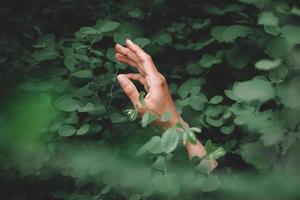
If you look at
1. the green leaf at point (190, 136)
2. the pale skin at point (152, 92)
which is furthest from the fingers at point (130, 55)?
the green leaf at point (190, 136)

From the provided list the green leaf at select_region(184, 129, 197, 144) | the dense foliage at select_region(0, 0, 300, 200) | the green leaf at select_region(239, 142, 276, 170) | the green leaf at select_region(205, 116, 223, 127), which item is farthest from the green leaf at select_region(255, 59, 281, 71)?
the green leaf at select_region(205, 116, 223, 127)

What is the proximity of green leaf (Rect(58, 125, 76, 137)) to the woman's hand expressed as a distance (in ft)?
1.02

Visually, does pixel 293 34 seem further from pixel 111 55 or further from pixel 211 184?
pixel 111 55

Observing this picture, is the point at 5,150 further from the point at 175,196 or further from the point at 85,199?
the point at 175,196

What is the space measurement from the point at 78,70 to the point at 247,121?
37.1 inches

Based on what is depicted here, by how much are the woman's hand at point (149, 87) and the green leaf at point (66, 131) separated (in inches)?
12.2

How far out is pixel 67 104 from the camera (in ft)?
5.59

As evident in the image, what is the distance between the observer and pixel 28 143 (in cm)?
154

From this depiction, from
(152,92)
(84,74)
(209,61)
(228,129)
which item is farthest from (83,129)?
(209,61)

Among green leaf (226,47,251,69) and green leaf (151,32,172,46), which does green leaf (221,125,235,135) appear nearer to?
green leaf (226,47,251,69)

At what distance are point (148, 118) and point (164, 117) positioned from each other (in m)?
0.06

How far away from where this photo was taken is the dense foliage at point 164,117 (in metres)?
0.99

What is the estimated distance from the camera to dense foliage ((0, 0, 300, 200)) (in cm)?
99

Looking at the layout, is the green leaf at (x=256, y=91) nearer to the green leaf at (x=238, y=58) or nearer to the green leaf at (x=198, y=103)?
the green leaf at (x=198, y=103)
